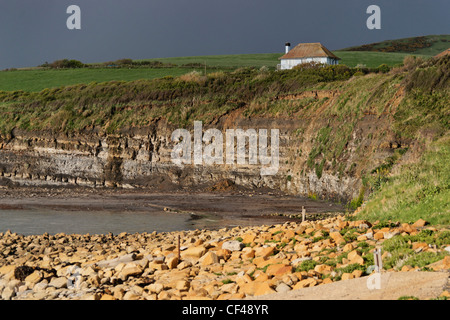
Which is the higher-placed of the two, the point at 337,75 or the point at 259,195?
the point at 337,75

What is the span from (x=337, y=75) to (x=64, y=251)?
1555 inches

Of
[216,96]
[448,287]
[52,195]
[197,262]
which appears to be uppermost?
[216,96]

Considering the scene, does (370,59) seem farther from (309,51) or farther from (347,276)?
(347,276)

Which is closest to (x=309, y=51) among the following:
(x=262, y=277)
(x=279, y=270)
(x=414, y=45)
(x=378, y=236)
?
(x=378, y=236)

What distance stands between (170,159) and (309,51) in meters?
32.8

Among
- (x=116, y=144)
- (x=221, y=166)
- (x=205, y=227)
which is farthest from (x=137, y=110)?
(x=205, y=227)

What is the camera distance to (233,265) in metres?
15.2

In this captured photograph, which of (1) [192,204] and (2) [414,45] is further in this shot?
(2) [414,45]

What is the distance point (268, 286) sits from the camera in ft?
39.7

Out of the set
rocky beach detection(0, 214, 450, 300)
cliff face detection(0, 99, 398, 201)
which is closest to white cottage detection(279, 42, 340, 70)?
cliff face detection(0, 99, 398, 201)

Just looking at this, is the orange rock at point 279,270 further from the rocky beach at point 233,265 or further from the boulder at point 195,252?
the boulder at point 195,252
